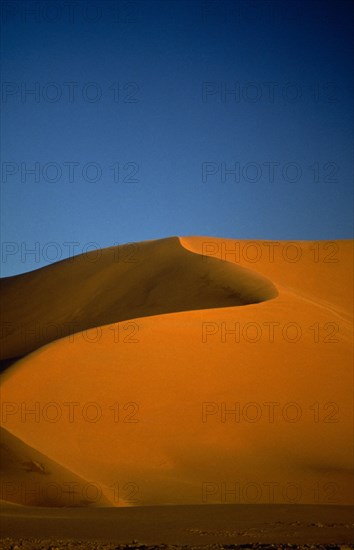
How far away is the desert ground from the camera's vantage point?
8539 millimetres

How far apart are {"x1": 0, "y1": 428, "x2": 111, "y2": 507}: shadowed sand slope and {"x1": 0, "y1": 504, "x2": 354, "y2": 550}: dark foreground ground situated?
103 centimetres

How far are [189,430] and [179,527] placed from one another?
6875mm

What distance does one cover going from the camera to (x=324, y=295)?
3225cm

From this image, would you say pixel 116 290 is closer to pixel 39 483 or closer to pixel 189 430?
pixel 189 430

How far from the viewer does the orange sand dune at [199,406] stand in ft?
42.6

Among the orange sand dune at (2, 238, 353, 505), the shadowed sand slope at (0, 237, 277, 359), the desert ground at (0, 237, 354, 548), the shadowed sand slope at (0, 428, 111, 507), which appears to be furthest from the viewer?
the shadowed sand slope at (0, 237, 277, 359)

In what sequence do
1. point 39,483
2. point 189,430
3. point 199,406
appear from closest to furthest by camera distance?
point 39,483 → point 189,430 → point 199,406

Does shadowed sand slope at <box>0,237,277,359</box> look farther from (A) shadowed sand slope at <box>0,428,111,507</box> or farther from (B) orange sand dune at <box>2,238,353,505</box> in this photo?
(A) shadowed sand slope at <box>0,428,111,507</box>

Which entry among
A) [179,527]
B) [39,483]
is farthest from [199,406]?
[179,527]

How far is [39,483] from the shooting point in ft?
37.3

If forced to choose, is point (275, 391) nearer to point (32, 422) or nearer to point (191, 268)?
point (32, 422)

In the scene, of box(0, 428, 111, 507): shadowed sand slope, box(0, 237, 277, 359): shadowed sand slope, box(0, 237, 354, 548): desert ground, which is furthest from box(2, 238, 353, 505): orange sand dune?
box(0, 237, 277, 359): shadowed sand slope

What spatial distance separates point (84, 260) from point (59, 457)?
26302mm

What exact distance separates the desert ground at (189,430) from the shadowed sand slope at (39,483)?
0.03m
